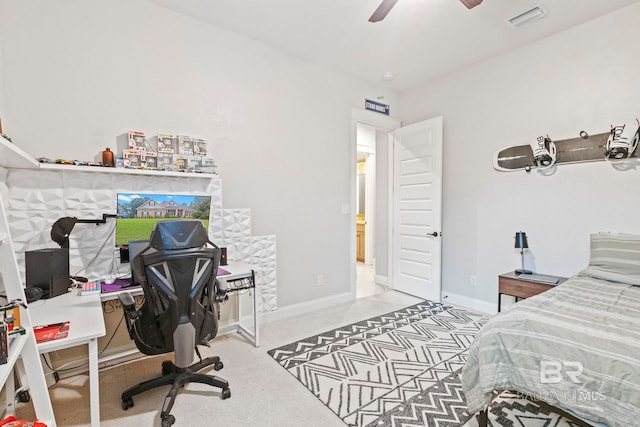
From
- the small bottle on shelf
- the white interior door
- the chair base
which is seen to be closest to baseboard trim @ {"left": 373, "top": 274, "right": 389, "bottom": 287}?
the white interior door

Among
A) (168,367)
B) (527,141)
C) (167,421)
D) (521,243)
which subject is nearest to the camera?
(167,421)

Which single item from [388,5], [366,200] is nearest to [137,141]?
[388,5]

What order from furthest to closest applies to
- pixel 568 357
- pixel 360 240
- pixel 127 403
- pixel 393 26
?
pixel 360 240 → pixel 393 26 → pixel 127 403 → pixel 568 357

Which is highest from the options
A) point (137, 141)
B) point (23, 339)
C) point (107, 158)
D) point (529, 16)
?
point (529, 16)

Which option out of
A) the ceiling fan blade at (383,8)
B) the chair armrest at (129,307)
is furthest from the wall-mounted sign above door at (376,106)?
the chair armrest at (129,307)

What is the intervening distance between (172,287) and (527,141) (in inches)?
143

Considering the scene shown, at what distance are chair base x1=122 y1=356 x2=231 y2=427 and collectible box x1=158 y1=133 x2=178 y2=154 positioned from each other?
171cm

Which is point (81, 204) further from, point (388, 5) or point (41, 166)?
point (388, 5)

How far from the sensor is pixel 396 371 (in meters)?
2.35

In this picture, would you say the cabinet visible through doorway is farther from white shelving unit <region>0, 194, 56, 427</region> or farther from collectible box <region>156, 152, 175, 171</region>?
white shelving unit <region>0, 194, 56, 427</region>

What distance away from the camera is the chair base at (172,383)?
5.88ft

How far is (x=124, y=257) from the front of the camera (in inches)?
92.6

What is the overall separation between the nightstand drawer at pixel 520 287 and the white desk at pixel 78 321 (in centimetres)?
334

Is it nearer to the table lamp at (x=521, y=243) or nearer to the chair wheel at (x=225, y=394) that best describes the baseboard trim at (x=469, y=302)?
the table lamp at (x=521, y=243)
